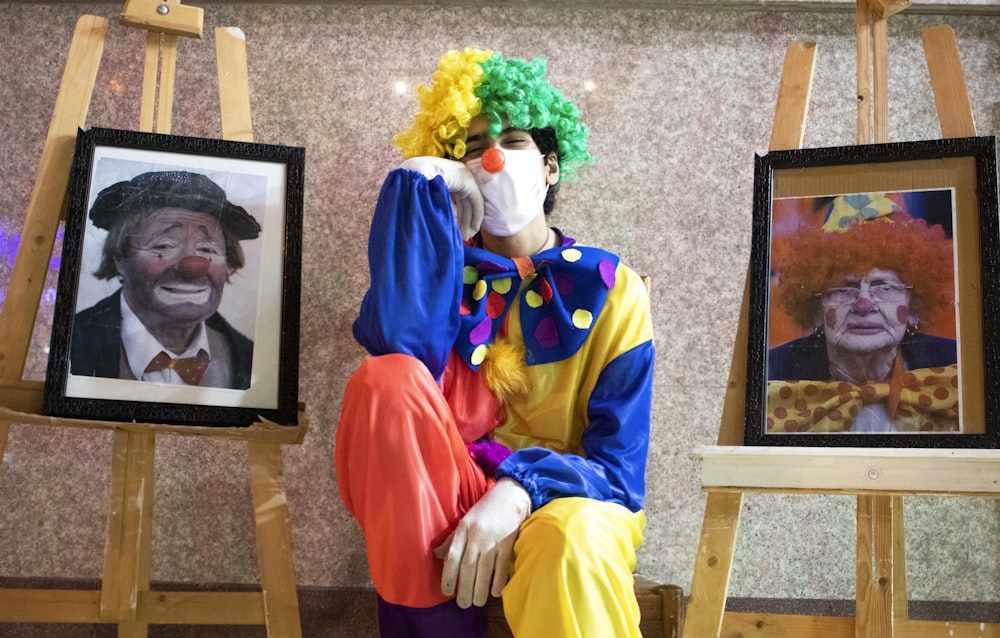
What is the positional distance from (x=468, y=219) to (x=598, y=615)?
674mm

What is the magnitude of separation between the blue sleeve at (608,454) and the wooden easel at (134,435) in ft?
1.37

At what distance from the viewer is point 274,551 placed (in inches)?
57.3

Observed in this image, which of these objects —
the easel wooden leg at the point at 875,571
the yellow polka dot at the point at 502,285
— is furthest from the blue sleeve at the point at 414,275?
the easel wooden leg at the point at 875,571

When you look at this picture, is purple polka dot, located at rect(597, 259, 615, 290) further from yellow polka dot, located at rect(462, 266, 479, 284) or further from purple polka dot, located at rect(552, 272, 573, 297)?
yellow polka dot, located at rect(462, 266, 479, 284)

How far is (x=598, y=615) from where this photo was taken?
1.06 metres

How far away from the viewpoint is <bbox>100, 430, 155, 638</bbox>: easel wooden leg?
157 centimetres

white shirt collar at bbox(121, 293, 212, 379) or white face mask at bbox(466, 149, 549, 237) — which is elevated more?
white face mask at bbox(466, 149, 549, 237)

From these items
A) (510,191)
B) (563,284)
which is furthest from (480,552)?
(510,191)

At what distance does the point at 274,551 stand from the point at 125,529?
1.01 feet

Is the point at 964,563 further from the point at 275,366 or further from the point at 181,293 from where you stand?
the point at 181,293

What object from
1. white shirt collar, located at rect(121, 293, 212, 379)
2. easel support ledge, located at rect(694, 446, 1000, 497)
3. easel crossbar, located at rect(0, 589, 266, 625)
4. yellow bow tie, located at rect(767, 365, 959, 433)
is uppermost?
white shirt collar, located at rect(121, 293, 212, 379)

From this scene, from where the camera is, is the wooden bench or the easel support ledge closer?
the easel support ledge

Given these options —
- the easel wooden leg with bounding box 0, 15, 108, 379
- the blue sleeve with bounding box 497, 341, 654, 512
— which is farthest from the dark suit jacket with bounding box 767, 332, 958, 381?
the easel wooden leg with bounding box 0, 15, 108, 379

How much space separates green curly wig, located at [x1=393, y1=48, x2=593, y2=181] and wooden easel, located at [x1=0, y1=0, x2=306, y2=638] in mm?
314
